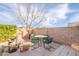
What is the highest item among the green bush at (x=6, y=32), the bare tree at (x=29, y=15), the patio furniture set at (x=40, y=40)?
the bare tree at (x=29, y=15)

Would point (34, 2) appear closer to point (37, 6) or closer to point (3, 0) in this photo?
point (37, 6)

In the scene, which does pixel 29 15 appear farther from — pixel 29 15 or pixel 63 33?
pixel 63 33

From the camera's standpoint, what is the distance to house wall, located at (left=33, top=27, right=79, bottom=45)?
109cm

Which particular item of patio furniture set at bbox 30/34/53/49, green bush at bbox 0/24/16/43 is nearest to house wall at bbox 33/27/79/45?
patio furniture set at bbox 30/34/53/49

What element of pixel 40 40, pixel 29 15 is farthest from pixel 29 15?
pixel 40 40

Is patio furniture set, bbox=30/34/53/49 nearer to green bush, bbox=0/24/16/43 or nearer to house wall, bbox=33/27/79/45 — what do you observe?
house wall, bbox=33/27/79/45

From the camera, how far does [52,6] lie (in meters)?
1.10

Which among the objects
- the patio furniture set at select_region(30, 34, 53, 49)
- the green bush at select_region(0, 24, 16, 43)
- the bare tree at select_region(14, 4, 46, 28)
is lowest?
the patio furniture set at select_region(30, 34, 53, 49)

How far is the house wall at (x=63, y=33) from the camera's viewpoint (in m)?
1.09

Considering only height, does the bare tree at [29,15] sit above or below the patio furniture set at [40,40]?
above

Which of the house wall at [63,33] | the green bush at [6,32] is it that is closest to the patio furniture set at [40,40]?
the house wall at [63,33]

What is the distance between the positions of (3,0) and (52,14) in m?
0.35

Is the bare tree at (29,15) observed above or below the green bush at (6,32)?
above

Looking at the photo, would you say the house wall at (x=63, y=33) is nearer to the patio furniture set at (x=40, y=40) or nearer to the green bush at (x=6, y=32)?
the patio furniture set at (x=40, y=40)
